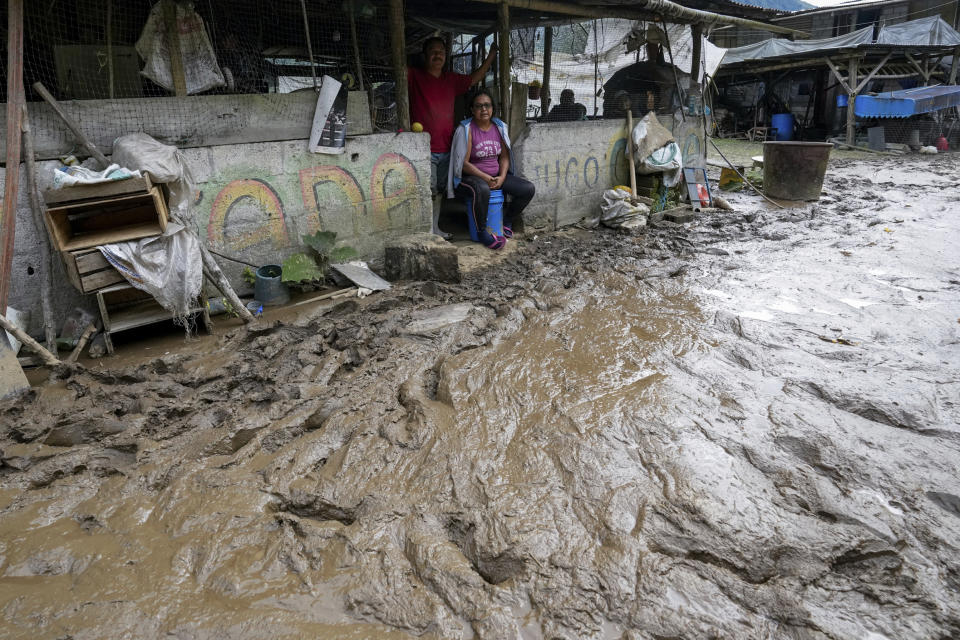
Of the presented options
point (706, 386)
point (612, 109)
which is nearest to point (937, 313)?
point (706, 386)

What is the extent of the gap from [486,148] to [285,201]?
7.80 ft

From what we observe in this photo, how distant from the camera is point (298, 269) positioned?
4637mm

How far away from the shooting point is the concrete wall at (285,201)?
13.0 feet

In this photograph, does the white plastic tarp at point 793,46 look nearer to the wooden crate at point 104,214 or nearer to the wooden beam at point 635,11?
the wooden beam at point 635,11

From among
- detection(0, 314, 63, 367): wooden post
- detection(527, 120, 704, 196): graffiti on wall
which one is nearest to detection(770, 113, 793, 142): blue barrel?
detection(527, 120, 704, 196): graffiti on wall

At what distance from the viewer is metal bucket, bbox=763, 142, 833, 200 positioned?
27.0ft

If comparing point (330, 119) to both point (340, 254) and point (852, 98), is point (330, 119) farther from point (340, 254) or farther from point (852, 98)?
point (852, 98)

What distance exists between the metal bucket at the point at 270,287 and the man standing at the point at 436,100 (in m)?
2.11

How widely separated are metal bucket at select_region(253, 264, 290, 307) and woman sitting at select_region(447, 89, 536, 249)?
2.32 meters

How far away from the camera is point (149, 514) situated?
2.28m

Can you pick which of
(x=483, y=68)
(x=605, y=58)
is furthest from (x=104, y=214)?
(x=605, y=58)

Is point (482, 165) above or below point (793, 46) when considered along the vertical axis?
below

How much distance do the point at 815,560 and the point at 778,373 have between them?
153 centimetres

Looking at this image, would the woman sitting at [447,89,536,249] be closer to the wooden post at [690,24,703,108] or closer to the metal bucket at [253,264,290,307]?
the metal bucket at [253,264,290,307]
